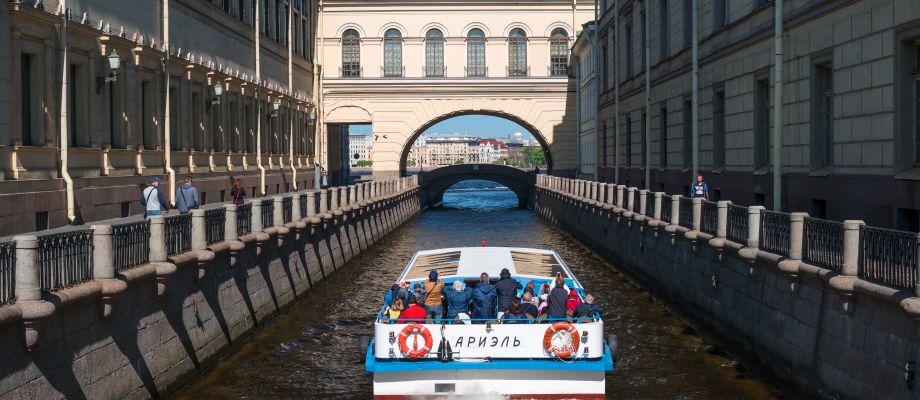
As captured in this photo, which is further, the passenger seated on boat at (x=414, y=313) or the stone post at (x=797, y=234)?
the stone post at (x=797, y=234)

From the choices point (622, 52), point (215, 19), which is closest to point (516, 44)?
point (622, 52)

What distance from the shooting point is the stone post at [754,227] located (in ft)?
58.0

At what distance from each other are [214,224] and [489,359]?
785cm

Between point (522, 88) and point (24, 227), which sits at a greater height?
point (522, 88)

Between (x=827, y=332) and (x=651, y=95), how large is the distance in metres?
26.5

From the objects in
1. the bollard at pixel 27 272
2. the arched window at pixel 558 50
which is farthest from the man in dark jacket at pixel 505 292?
the arched window at pixel 558 50

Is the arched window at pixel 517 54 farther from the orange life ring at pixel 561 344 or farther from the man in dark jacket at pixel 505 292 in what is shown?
the orange life ring at pixel 561 344

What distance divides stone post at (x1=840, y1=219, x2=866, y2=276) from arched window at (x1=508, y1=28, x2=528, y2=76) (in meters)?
56.1

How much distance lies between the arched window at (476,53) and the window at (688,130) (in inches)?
1404

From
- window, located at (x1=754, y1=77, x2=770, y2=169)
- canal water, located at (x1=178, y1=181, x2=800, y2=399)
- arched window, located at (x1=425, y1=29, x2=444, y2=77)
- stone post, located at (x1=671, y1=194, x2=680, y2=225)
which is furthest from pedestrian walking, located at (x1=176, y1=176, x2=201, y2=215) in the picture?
arched window, located at (x1=425, y1=29, x2=444, y2=77)

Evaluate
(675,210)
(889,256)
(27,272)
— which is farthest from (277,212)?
(889,256)

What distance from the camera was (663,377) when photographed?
698 inches

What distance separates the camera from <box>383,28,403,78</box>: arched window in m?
68.1

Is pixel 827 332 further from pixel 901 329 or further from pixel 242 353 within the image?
pixel 242 353
